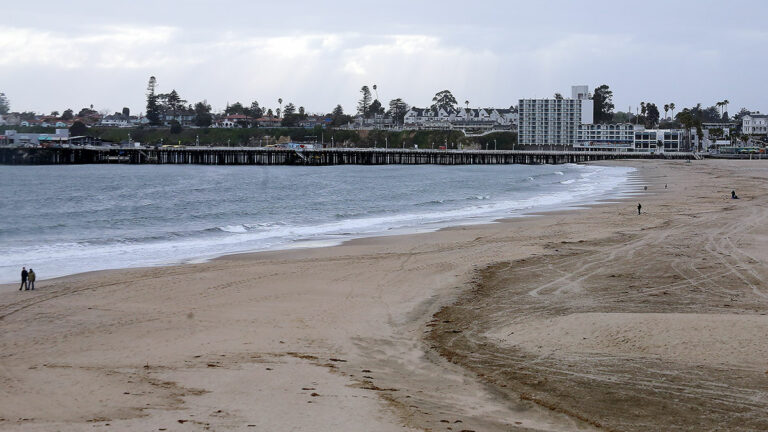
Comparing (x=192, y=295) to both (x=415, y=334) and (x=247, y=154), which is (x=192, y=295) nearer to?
(x=415, y=334)

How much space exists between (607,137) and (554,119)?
62.8ft

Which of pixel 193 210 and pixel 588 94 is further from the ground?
pixel 588 94

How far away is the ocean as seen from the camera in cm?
2356

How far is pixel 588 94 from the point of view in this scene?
7338 inches

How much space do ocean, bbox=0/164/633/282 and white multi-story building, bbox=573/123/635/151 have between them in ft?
320

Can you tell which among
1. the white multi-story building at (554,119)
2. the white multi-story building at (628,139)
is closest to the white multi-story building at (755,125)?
the white multi-story building at (628,139)

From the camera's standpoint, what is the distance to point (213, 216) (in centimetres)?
3659

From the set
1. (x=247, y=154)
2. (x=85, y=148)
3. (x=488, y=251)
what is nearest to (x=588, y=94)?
(x=247, y=154)

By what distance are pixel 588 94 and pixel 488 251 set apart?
175025 millimetres

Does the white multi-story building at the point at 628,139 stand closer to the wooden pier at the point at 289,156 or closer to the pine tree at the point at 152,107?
the wooden pier at the point at 289,156

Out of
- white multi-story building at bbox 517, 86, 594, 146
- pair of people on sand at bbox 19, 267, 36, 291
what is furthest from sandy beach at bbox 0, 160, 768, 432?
white multi-story building at bbox 517, 86, 594, 146

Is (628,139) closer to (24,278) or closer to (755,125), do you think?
(755,125)

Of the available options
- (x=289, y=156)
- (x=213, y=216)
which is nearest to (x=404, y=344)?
(x=213, y=216)

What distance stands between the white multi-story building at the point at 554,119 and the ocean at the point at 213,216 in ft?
380
